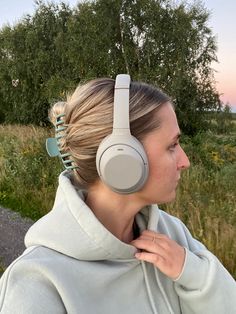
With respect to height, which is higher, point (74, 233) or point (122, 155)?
point (122, 155)

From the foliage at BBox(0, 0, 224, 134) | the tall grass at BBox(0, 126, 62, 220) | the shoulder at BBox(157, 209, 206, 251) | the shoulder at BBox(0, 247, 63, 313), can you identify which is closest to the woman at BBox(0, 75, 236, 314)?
the shoulder at BBox(0, 247, 63, 313)

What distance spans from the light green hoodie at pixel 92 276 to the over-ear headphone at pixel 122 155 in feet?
0.45

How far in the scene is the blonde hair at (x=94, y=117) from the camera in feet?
5.68

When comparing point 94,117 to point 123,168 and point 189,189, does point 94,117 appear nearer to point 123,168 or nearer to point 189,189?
point 123,168

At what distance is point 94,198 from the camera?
74.2 inches

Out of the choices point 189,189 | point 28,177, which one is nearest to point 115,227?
point 189,189

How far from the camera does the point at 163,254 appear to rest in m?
1.82

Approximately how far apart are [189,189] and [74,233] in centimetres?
566

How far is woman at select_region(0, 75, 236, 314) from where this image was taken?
5.24 ft

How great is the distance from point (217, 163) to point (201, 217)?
466 centimetres

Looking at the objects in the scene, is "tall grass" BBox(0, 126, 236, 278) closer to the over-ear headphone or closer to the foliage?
the over-ear headphone

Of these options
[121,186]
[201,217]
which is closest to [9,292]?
[121,186]

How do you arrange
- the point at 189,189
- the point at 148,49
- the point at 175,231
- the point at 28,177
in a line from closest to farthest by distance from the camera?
the point at 175,231 → the point at 189,189 → the point at 28,177 → the point at 148,49

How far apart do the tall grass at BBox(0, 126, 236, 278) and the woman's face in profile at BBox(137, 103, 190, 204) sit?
313 cm
